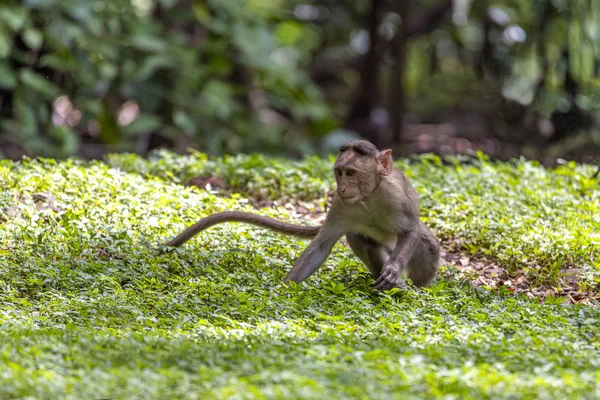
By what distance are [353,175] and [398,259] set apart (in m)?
0.72

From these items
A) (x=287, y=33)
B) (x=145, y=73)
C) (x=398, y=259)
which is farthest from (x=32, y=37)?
(x=398, y=259)

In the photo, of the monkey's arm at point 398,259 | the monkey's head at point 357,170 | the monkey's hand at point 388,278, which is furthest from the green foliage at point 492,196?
the monkey's head at point 357,170

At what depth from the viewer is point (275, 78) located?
1517 cm

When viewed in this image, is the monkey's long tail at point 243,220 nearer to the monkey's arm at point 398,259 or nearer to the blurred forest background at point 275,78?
the monkey's arm at point 398,259

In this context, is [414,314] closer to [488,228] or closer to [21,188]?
[488,228]

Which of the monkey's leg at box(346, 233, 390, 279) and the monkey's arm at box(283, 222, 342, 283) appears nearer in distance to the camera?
the monkey's arm at box(283, 222, 342, 283)

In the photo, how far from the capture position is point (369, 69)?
61.3 ft

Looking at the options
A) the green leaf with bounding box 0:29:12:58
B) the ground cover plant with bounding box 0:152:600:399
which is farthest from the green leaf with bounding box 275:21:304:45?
the ground cover plant with bounding box 0:152:600:399

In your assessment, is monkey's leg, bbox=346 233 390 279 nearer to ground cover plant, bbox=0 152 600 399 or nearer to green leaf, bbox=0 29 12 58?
ground cover plant, bbox=0 152 600 399

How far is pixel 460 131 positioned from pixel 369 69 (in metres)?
2.37

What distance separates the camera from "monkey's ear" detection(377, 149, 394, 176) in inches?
265

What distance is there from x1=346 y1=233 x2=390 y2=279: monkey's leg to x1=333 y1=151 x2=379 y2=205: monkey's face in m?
0.49

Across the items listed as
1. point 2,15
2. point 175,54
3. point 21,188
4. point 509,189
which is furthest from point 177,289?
point 175,54

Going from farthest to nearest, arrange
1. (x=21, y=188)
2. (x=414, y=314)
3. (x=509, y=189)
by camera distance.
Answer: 1. (x=509, y=189)
2. (x=21, y=188)
3. (x=414, y=314)
